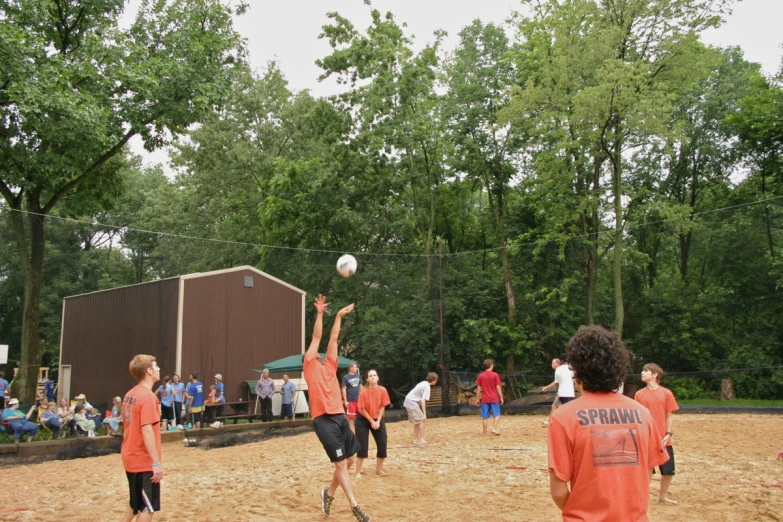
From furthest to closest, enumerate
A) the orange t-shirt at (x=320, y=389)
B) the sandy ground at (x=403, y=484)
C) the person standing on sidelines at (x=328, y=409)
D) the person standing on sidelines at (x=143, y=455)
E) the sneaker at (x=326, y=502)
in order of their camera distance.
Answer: the sandy ground at (x=403, y=484)
the sneaker at (x=326, y=502)
the orange t-shirt at (x=320, y=389)
the person standing on sidelines at (x=328, y=409)
the person standing on sidelines at (x=143, y=455)

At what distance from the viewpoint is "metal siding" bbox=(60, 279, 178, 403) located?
18.2 m

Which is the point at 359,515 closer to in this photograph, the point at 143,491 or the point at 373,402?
the point at 143,491

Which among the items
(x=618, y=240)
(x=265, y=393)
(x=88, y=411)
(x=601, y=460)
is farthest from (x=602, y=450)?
(x=618, y=240)

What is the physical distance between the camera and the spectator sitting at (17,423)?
1318 cm

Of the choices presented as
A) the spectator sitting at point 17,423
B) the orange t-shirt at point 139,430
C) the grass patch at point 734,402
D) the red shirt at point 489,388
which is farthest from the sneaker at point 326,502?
the grass patch at point 734,402

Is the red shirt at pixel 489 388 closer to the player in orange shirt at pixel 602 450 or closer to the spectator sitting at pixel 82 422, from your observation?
the spectator sitting at pixel 82 422

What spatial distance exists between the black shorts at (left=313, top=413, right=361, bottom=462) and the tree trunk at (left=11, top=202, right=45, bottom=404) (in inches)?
463

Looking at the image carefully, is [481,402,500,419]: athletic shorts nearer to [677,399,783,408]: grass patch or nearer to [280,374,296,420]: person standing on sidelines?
[280,374,296,420]: person standing on sidelines

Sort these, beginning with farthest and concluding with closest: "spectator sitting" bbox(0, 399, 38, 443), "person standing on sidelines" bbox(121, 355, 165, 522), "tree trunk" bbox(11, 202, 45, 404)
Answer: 1. "tree trunk" bbox(11, 202, 45, 404)
2. "spectator sitting" bbox(0, 399, 38, 443)
3. "person standing on sidelines" bbox(121, 355, 165, 522)

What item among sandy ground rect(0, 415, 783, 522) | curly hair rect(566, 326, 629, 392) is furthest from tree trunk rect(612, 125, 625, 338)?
curly hair rect(566, 326, 629, 392)

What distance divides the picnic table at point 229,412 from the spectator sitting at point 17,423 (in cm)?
367

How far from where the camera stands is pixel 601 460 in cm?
275

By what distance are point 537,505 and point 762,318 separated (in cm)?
1849

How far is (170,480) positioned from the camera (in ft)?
30.0
